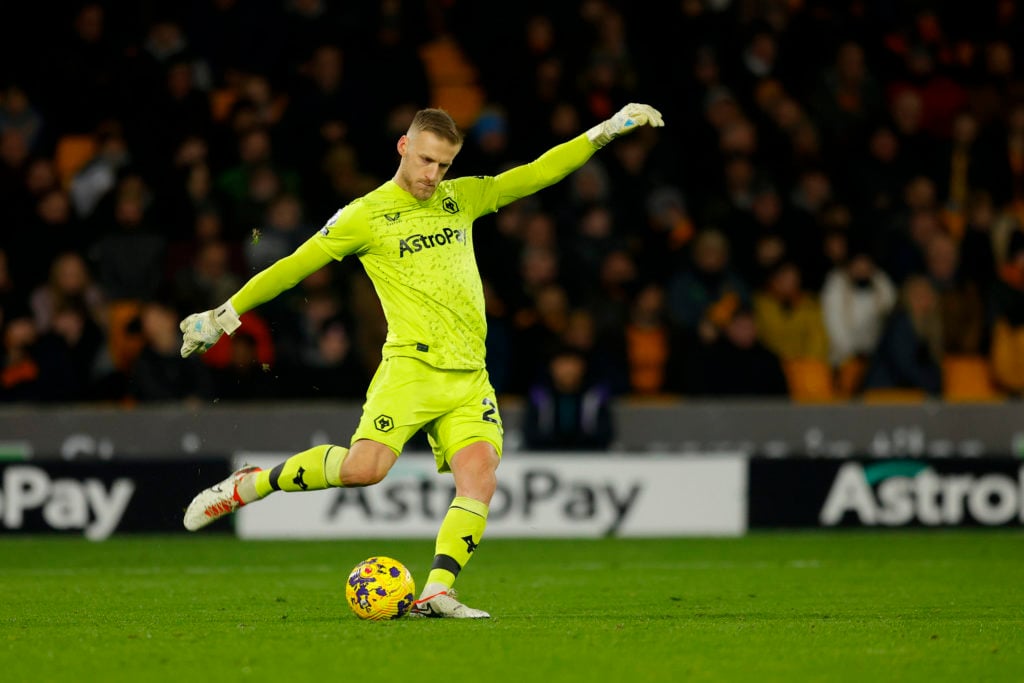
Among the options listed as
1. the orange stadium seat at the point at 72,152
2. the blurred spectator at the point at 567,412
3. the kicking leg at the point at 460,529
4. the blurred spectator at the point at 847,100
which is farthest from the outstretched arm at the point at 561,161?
the blurred spectator at the point at 847,100

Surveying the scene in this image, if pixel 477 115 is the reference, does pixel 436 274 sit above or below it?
below

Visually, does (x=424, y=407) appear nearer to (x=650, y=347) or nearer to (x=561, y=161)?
(x=561, y=161)

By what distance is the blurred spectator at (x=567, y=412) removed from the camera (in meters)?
14.3

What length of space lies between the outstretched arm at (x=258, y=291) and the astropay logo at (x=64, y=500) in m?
5.84

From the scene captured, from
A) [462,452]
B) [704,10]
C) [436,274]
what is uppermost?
[704,10]

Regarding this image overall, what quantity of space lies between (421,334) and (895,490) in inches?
273

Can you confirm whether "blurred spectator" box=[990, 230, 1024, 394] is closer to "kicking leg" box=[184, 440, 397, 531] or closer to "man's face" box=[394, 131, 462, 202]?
"man's face" box=[394, 131, 462, 202]

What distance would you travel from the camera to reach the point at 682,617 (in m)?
8.12

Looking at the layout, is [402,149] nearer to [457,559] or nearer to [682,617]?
[457,559]

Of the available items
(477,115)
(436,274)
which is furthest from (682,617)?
(477,115)

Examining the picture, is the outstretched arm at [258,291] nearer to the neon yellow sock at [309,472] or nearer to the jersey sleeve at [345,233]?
the jersey sleeve at [345,233]

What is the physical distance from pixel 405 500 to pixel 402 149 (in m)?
5.99

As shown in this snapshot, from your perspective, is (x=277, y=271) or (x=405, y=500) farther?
(x=405, y=500)

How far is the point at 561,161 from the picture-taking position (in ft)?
27.0
